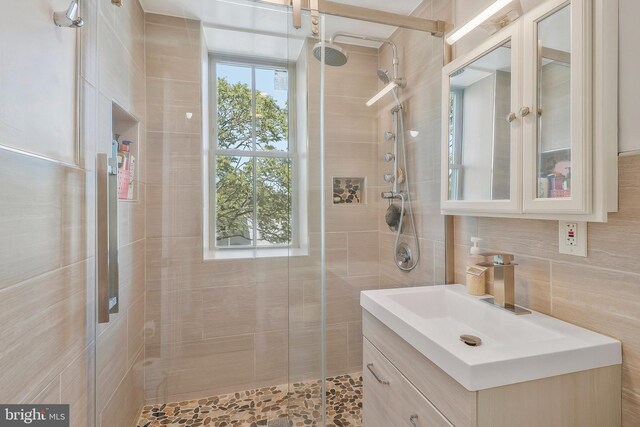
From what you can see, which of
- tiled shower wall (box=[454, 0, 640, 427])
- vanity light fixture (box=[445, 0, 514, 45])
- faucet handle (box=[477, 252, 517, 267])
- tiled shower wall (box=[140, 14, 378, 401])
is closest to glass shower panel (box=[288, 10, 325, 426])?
tiled shower wall (box=[140, 14, 378, 401])

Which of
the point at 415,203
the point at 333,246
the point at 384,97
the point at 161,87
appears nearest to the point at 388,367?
the point at 333,246

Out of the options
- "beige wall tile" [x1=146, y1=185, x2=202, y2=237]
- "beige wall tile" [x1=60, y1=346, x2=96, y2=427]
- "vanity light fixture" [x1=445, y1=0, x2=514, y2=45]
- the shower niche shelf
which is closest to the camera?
"beige wall tile" [x1=60, y1=346, x2=96, y2=427]

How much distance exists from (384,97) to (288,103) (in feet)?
1.92

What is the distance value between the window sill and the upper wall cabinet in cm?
97

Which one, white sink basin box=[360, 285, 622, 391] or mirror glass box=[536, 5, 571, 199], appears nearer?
white sink basin box=[360, 285, 622, 391]

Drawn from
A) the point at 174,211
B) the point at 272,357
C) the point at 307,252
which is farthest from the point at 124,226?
the point at 272,357

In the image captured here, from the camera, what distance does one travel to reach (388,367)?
1.07 meters

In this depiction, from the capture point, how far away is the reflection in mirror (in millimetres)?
→ 1094

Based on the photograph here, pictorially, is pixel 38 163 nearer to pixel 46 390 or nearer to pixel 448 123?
pixel 46 390

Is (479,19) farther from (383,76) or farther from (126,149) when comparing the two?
(126,149)

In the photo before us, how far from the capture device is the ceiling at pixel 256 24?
Answer: 1562 millimetres

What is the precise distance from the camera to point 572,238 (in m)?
0.94

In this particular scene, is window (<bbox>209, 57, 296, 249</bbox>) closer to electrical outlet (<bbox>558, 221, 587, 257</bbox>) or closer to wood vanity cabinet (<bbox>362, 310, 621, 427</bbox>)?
wood vanity cabinet (<bbox>362, 310, 621, 427</bbox>)

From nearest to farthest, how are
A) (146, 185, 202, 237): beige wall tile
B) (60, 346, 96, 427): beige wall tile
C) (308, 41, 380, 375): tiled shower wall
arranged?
(60, 346, 96, 427): beige wall tile → (146, 185, 202, 237): beige wall tile → (308, 41, 380, 375): tiled shower wall
